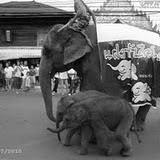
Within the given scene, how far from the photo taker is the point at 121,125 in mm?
5391

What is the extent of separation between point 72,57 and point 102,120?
1191 millimetres

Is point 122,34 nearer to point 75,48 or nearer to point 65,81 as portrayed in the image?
point 75,48

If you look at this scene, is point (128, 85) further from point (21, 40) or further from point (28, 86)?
point (21, 40)

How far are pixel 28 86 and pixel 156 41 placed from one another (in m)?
11.1

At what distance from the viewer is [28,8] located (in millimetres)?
26078

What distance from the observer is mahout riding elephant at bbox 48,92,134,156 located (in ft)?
17.3

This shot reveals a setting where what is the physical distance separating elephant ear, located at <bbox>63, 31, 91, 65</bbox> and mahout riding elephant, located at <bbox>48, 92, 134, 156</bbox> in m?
0.83

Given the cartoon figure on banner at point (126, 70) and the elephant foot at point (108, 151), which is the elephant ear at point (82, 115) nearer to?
the elephant foot at point (108, 151)

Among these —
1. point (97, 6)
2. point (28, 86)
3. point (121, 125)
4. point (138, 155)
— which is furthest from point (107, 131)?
point (97, 6)

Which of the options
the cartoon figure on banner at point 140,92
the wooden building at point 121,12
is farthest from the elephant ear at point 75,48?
the wooden building at point 121,12

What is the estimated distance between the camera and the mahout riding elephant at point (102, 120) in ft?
17.3

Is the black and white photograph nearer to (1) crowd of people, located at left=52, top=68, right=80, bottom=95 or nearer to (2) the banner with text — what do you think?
(2) the banner with text

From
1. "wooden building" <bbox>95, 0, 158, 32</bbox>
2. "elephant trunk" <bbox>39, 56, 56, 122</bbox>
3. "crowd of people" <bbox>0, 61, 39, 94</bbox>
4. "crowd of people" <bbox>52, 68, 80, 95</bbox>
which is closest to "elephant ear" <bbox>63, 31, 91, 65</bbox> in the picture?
"elephant trunk" <bbox>39, 56, 56, 122</bbox>

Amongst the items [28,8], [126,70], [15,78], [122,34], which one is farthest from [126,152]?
[28,8]
